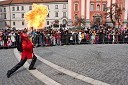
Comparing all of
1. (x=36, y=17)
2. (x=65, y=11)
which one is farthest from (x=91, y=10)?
(x=36, y=17)

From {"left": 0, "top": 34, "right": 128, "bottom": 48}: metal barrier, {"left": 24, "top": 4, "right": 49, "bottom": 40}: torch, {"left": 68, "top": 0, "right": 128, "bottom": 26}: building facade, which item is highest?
{"left": 68, "top": 0, "right": 128, "bottom": 26}: building facade

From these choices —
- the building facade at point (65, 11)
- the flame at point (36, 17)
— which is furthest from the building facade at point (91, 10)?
the flame at point (36, 17)

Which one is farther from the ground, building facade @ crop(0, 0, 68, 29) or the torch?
building facade @ crop(0, 0, 68, 29)

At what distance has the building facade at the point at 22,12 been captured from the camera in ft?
346

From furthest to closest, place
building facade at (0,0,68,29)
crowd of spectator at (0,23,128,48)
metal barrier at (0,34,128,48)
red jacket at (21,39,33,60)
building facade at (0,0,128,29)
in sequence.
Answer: building facade at (0,0,68,29) → building facade at (0,0,128,29) → metal barrier at (0,34,128,48) → crowd of spectator at (0,23,128,48) → red jacket at (21,39,33,60)

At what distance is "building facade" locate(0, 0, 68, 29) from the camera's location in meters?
105

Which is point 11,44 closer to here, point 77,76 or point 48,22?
point 77,76

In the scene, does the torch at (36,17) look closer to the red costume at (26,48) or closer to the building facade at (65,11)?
the red costume at (26,48)

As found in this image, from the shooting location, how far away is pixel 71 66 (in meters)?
11.6

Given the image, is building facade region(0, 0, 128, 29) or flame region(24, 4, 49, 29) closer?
flame region(24, 4, 49, 29)

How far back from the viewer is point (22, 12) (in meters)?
114

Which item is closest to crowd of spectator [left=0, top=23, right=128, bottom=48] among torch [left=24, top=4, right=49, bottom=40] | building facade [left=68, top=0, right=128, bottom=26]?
torch [left=24, top=4, right=49, bottom=40]

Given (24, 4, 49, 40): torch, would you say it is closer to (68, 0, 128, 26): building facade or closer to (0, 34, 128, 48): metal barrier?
(0, 34, 128, 48): metal barrier

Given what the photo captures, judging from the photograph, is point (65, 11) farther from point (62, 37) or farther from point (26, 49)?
point (26, 49)
